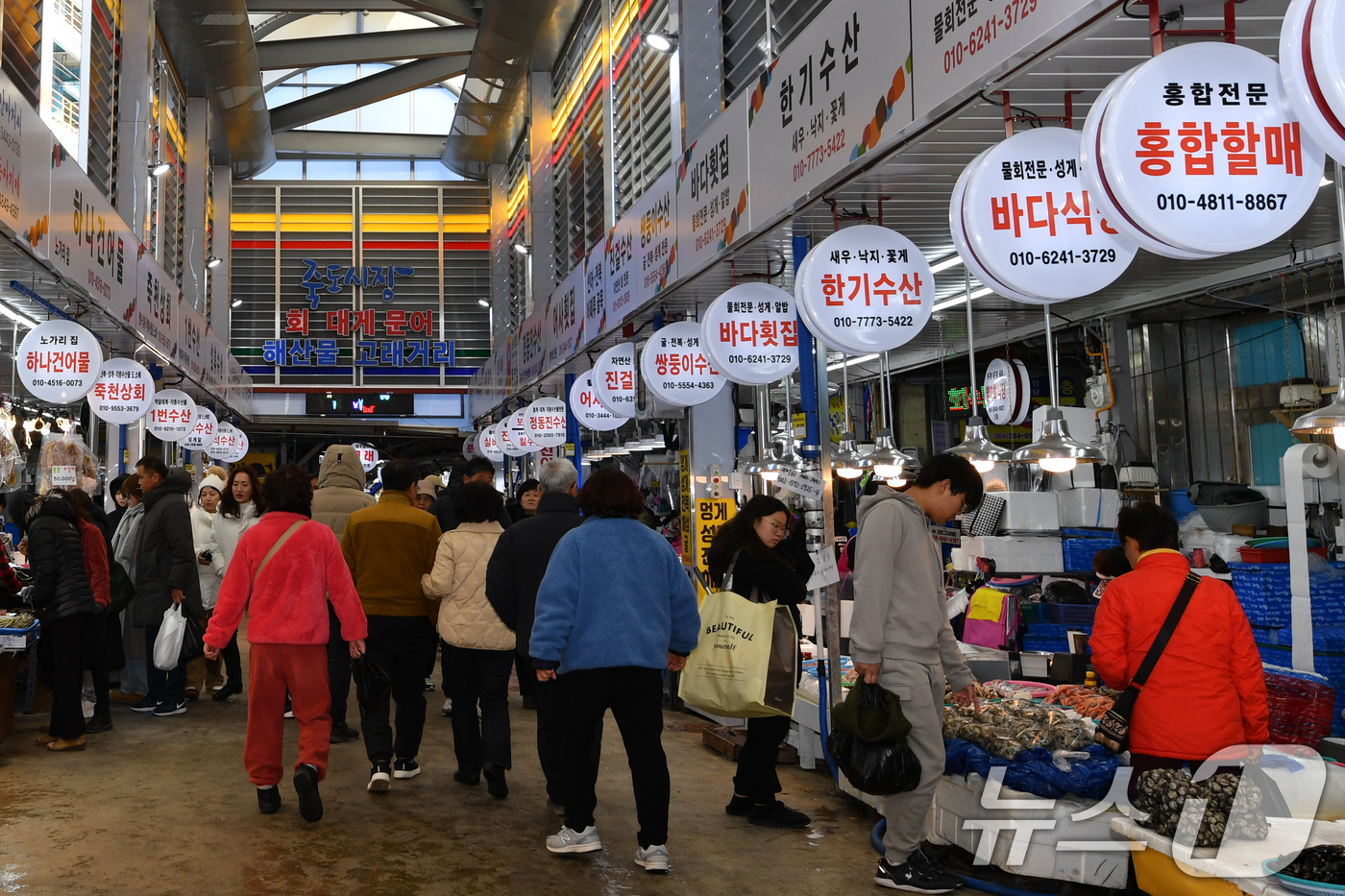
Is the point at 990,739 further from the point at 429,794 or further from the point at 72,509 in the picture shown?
the point at 72,509

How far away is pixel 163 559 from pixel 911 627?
5.45m

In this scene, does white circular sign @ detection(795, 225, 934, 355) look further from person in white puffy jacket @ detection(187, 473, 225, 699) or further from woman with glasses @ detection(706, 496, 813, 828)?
person in white puffy jacket @ detection(187, 473, 225, 699)

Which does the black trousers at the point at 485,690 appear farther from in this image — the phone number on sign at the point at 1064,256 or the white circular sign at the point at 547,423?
the white circular sign at the point at 547,423

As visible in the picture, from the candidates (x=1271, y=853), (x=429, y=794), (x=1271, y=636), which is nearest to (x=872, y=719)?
(x=1271, y=853)

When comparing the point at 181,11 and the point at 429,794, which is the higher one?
the point at 181,11

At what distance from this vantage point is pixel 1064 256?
367 centimetres

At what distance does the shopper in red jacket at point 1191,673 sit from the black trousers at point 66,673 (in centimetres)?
575

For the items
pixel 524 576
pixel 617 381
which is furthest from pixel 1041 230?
pixel 617 381

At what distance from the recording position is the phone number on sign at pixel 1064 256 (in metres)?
3.67

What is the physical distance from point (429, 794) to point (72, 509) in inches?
112

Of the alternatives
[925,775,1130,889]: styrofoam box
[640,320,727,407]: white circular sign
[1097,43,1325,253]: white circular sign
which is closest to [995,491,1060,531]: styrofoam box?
[640,320,727,407]: white circular sign

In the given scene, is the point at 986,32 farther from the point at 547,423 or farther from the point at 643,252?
the point at 547,423

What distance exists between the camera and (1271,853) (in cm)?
348

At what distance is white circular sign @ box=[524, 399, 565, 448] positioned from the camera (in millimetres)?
12727
